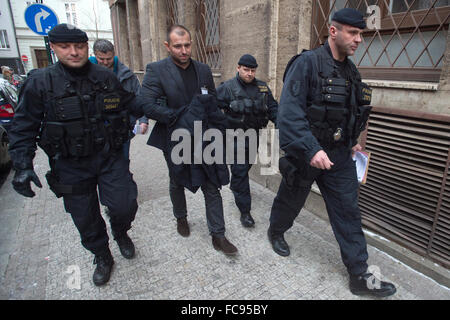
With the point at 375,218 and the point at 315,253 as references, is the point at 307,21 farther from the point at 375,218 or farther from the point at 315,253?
the point at 315,253

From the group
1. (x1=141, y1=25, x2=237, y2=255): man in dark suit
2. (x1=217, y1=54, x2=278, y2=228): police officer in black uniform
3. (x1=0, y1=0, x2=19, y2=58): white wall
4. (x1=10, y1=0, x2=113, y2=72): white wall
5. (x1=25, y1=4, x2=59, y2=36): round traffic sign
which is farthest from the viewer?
(x1=10, y1=0, x2=113, y2=72): white wall

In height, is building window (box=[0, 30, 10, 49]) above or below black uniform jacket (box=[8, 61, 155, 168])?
above

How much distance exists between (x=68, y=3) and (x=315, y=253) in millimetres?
37135

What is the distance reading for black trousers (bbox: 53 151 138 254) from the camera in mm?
2172

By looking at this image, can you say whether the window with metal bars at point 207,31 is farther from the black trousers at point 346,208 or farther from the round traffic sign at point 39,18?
the black trousers at point 346,208

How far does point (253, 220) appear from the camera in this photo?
322 centimetres

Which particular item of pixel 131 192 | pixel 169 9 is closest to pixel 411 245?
pixel 131 192

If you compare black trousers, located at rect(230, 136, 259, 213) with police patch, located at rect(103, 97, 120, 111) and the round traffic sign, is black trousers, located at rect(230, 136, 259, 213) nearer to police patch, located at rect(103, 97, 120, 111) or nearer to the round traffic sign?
police patch, located at rect(103, 97, 120, 111)

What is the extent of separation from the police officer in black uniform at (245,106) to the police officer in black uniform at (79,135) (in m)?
1.00

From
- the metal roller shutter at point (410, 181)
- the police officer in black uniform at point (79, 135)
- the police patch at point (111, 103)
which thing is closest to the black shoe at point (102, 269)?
the police officer in black uniform at point (79, 135)

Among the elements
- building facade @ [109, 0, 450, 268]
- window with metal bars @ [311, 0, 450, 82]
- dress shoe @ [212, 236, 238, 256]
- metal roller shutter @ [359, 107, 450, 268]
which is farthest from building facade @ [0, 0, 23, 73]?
metal roller shutter @ [359, 107, 450, 268]

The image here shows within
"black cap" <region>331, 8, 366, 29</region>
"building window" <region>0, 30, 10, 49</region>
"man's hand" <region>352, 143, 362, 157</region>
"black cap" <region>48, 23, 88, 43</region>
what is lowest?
"man's hand" <region>352, 143, 362, 157</region>

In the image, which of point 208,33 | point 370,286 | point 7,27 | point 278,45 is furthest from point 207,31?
point 7,27

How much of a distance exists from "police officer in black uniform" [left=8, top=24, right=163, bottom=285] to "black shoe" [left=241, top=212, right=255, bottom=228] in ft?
4.22
